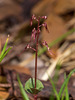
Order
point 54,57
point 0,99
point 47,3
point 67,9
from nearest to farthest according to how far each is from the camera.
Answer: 1. point 0,99
2. point 54,57
3. point 67,9
4. point 47,3

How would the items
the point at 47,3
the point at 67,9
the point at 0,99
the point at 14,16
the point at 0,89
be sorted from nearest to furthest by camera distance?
the point at 0,99, the point at 0,89, the point at 67,9, the point at 47,3, the point at 14,16

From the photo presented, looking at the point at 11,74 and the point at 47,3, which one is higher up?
the point at 47,3

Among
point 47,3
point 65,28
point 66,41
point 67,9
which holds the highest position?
point 47,3

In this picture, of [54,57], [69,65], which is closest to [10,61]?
[54,57]

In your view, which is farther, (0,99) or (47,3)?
(47,3)

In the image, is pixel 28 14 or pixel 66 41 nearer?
pixel 66 41

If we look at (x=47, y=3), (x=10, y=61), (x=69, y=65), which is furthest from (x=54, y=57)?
(x=47, y=3)

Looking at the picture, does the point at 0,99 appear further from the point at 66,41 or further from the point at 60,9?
the point at 60,9

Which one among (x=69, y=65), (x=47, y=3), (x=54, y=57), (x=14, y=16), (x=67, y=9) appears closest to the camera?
(x=69, y=65)

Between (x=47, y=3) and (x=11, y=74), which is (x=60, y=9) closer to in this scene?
(x=47, y=3)
